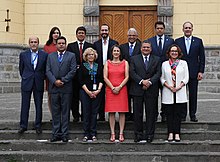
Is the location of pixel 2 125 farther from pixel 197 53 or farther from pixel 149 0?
pixel 149 0

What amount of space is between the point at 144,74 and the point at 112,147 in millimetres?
1403

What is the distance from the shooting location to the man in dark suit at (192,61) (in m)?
9.26

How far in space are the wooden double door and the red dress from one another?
8527mm

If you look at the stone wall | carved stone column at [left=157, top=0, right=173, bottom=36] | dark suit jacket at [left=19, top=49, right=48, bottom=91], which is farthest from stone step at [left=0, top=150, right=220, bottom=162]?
carved stone column at [left=157, top=0, right=173, bottom=36]

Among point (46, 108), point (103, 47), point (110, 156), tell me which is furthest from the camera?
point (46, 108)

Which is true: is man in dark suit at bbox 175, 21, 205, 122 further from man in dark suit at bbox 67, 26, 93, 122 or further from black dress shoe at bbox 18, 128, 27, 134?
black dress shoe at bbox 18, 128, 27, 134

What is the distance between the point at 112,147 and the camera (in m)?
8.48

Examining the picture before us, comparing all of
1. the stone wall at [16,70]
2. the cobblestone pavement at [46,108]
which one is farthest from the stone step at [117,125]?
the stone wall at [16,70]

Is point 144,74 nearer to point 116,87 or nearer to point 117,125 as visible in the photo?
point 116,87

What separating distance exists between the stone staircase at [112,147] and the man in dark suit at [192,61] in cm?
43

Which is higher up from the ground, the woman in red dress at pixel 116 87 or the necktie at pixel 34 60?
the necktie at pixel 34 60

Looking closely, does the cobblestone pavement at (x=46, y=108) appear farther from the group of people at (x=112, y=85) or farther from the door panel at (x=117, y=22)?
the door panel at (x=117, y=22)

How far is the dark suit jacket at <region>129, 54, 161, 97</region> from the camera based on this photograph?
8.46m

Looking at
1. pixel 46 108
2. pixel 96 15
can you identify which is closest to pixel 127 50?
pixel 46 108
